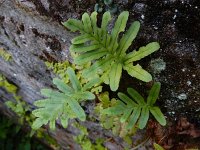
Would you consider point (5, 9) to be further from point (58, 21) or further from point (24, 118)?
point (24, 118)

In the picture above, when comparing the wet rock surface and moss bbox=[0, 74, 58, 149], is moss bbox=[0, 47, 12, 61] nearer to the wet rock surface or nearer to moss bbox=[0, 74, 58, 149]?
the wet rock surface

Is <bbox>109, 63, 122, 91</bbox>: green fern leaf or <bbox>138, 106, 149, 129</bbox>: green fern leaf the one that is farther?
<bbox>138, 106, 149, 129</bbox>: green fern leaf

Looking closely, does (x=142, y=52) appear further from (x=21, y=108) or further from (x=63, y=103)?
(x=21, y=108)

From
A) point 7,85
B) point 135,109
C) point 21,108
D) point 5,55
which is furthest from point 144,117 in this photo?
point 21,108

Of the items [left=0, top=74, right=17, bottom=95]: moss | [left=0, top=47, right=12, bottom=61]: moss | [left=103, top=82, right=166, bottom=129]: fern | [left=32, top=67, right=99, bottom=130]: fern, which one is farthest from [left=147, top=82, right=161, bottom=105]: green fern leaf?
[left=0, top=74, right=17, bottom=95]: moss

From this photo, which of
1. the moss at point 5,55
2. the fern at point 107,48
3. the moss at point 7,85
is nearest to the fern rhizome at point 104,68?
the fern at point 107,48

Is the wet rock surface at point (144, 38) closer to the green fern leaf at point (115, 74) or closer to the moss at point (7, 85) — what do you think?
the green fern leaf at point (115, 74)
